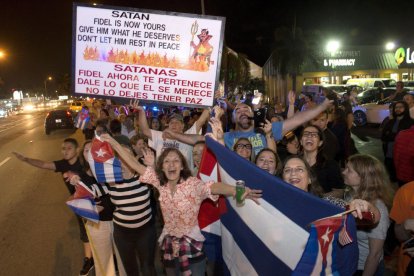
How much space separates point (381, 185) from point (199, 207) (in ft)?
5.04

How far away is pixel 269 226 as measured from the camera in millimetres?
2955

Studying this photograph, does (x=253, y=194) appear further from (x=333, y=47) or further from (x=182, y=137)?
(x=333, y=47)

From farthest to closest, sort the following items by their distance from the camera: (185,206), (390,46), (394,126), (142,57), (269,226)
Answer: (390,46), (394,126), (142,57), (185,206), (269,226)

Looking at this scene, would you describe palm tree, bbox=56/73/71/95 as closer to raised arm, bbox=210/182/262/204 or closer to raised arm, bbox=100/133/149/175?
raised arm, bbox=100/133/149/175

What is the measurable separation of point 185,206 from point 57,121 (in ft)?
76.4

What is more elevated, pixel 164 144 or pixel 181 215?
pixel 164 144

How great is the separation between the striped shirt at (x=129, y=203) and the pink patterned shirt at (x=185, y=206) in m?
0.60

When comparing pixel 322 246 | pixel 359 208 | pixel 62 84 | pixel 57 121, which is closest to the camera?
pixel 322 246

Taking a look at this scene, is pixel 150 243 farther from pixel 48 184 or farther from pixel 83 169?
pixel 48 184

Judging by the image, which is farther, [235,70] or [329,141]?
[235,70]

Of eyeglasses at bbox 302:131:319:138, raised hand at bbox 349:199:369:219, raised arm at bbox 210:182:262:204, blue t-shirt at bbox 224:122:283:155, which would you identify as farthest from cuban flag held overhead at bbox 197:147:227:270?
raised hand at bbox 349:199:369:219

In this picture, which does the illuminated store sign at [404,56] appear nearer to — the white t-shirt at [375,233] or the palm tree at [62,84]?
the white t-shirt at [375,233]

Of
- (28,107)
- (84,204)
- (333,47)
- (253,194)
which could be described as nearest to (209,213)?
(253,194)

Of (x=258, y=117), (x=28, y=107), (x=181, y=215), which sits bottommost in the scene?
(x=28, y=107)
